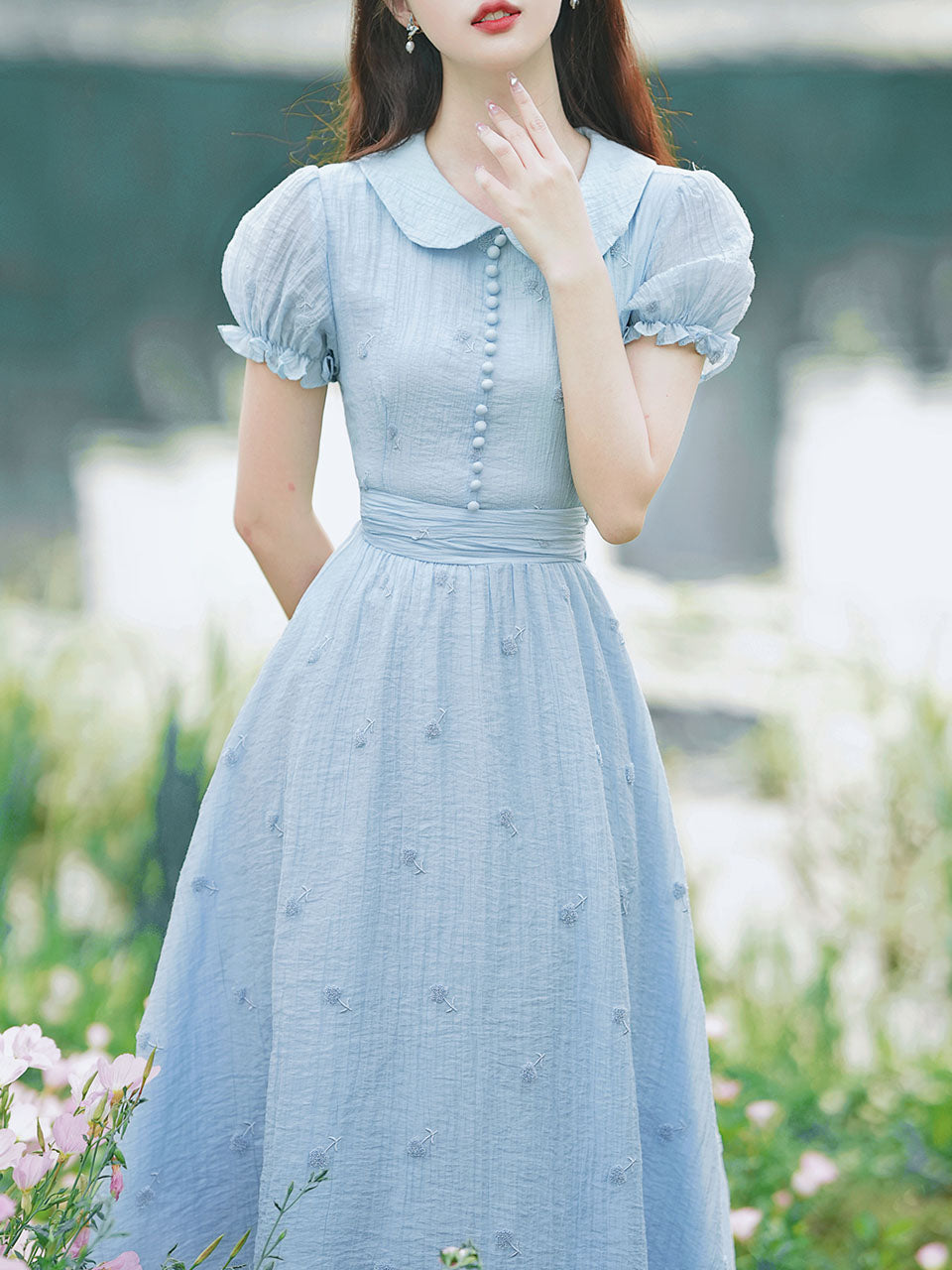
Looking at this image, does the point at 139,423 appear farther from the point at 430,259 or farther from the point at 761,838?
the point at 430,259

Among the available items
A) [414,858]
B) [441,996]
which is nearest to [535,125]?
[414,858]

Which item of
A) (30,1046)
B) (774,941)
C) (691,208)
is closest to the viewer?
(30,1046)

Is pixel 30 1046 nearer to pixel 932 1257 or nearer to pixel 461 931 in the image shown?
pixel 461 931

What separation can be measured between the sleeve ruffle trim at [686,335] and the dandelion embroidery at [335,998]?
658 mm

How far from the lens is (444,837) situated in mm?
1298

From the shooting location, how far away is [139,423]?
13.2ft

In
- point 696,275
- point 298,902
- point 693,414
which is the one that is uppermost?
point 696,275

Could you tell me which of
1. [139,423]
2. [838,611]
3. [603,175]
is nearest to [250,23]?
Answer: [139,423]

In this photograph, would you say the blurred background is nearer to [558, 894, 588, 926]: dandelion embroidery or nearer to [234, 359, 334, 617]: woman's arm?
[234, 359, 334, 617]: woman's arm

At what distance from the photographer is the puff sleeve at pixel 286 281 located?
4.46ft

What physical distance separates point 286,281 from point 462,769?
0.49 meters

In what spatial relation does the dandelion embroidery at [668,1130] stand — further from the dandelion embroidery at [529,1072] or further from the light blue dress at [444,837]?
the dandelion embroidery at [529,1072]

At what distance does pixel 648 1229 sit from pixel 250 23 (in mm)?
3397

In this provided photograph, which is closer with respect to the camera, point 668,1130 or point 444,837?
point 444,837
